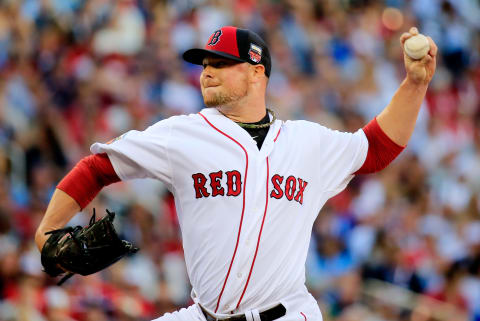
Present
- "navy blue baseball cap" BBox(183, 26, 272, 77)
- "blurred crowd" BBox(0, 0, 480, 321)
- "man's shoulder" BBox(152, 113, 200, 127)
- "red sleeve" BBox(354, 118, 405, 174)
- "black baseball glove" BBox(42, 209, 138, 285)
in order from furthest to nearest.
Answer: "blurred crowd" BBox(0, 0, 480, 321), "red sleeve" BBox(354, 118, 405, 174), "navy blue baseball cap" BBox(183, 26, 272, 77), "man's shoulder" BBox(152, 113, 200, 127), "black baseball glove" BBox(42, 209, 138, 285)

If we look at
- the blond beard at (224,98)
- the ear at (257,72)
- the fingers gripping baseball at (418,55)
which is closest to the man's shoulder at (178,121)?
the blond beard at (224,98)

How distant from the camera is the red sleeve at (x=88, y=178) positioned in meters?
3.87

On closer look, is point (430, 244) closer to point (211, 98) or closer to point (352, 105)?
point (352, 105)

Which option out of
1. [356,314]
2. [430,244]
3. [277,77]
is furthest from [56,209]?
[277,77]

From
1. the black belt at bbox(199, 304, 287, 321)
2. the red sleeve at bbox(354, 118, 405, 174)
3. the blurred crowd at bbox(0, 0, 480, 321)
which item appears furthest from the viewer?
the blurred crowd at bbox(0, 0, 480, 321)

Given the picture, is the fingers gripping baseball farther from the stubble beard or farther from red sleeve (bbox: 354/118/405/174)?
the stubble beard

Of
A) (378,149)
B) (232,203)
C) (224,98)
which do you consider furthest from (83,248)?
(378,149)

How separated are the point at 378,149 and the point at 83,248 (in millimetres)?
1515

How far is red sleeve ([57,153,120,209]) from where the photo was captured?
3.87 meters

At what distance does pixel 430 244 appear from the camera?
8.76 meters

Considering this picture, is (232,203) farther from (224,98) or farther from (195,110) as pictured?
(195,110)

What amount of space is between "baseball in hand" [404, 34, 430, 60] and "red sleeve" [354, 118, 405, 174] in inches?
15.9

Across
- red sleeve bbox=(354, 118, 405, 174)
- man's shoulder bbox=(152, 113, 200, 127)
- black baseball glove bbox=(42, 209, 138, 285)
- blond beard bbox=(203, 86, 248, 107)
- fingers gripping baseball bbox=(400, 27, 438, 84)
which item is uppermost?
fingers gripping baseball bbox=(400, 27, 438, 84)

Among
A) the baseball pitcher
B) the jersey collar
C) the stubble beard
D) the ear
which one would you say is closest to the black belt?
the baseball pitcher
